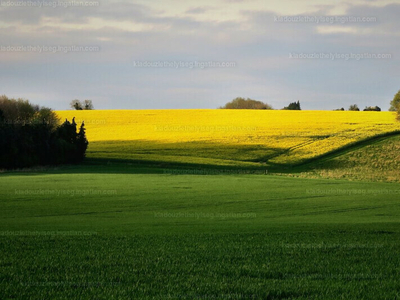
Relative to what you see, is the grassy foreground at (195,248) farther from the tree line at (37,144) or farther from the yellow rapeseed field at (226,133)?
the yellow rapeseed field at (226,133)

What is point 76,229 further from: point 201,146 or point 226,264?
point 201,146

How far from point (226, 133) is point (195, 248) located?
5908cm

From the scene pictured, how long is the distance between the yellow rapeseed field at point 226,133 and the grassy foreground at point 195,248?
99.2 ft

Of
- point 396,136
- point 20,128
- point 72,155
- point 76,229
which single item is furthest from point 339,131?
point 76,229

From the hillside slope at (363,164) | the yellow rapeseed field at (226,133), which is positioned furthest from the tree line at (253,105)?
the hillside slope at (363,164)

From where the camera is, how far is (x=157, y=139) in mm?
68062

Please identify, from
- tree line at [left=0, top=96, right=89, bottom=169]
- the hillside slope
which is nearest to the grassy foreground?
the hillside slope

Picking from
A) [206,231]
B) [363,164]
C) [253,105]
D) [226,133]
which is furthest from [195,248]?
[253,105]

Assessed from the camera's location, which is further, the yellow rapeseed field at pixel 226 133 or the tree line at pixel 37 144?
the yellow rapeseed field at pixel 226 133

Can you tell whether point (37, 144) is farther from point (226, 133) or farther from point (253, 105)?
point (253, 105)

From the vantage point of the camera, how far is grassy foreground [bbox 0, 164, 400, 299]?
8.81 meters

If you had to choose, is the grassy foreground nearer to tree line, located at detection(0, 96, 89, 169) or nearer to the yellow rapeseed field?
tree line, located at detection(0, 96, 89, 169)

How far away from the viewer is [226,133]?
234 ft

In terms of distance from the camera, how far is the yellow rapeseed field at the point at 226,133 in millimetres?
59688
